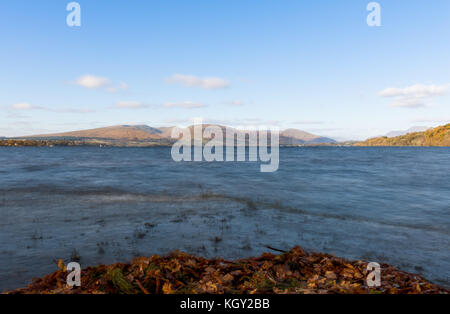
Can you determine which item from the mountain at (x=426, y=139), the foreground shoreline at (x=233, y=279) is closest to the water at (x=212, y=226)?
the foreground shoreline at (x=233, y=279)

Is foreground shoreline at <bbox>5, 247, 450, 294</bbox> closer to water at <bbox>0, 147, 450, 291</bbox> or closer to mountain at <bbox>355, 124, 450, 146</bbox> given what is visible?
water at <bbox>0, 147, 450, 291</bbox>

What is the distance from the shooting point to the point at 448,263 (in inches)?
301

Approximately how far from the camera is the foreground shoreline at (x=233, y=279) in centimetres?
459

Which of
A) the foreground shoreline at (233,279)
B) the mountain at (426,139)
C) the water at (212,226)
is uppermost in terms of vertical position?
the mountain at (426,139)

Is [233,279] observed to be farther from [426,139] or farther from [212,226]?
[426,139]

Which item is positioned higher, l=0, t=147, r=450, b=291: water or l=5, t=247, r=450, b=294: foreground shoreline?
l=5, t=247, r=450, b=294: foreground shoreline

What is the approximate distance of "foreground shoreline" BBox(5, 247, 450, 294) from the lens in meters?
4.59

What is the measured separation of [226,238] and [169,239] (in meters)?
2.09

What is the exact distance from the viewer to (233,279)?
508 cm

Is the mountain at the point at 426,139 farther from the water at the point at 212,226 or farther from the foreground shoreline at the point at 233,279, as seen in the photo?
the foreground shoreline at the point at 233,279

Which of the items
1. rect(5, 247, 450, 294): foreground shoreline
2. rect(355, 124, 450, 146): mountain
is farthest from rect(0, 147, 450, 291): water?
rect(355, 124, 450, 146): mountain

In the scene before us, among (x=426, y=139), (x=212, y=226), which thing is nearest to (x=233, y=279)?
(x=212, y=226)
